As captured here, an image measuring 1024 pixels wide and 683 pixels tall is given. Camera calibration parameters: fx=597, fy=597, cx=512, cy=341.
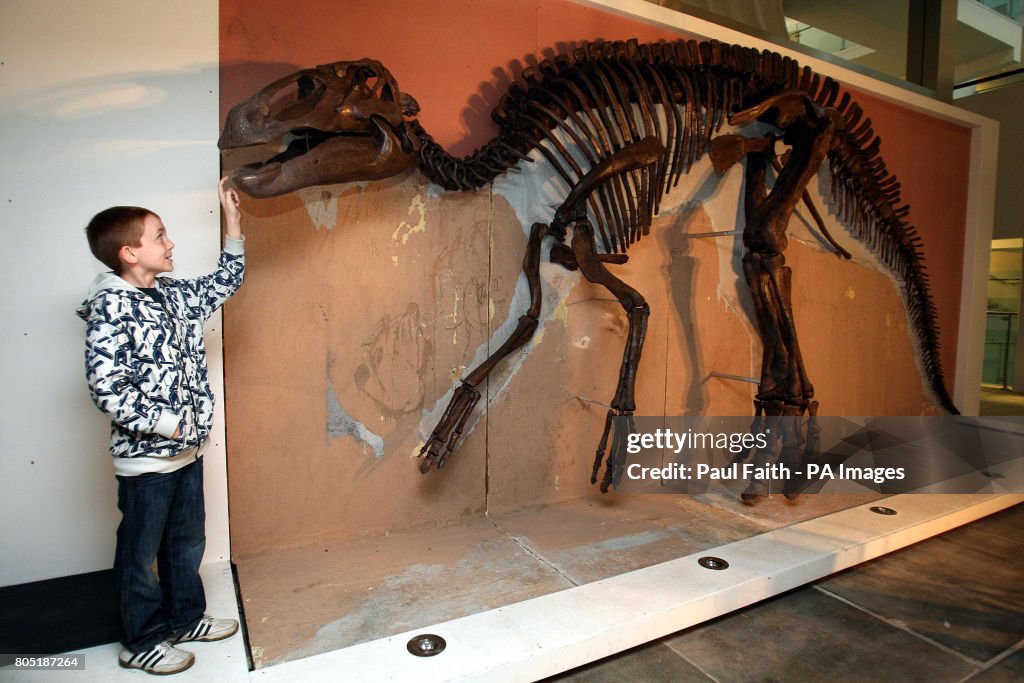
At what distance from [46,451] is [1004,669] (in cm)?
383

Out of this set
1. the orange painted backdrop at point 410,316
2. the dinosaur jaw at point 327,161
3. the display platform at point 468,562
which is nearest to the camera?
the dinosaur jaw at point 327,161

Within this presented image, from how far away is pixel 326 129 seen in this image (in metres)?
→ 2.31

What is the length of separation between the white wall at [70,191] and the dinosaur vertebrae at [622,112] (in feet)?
3.46

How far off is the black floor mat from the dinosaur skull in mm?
1609

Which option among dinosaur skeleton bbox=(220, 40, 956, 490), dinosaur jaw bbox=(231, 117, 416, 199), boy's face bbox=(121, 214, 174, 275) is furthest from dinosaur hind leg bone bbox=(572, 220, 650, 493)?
boy's face bbox=(121, 214, 174, 275)

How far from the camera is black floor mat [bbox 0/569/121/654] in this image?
2.05m

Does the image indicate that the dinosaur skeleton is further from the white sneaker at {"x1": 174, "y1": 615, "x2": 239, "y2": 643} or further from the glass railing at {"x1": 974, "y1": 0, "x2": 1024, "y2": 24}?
the glass railing at {"x1": 974, "y1": 0, "x2": 1024, "y2": 24}

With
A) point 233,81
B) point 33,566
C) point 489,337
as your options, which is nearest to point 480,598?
point 489,337

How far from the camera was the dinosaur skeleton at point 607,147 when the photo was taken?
7.85 ft

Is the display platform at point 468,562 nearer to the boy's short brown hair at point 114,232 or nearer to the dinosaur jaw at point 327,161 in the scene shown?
the boy's short brown hair at point 114,232

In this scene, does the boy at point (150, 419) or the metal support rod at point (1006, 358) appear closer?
the boy at point (150, 419)

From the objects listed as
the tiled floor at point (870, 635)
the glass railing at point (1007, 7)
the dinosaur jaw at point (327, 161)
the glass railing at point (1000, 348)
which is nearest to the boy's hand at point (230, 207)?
the dinosaur jaw at point (327, 161)

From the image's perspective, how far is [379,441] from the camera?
3086 millimetres
